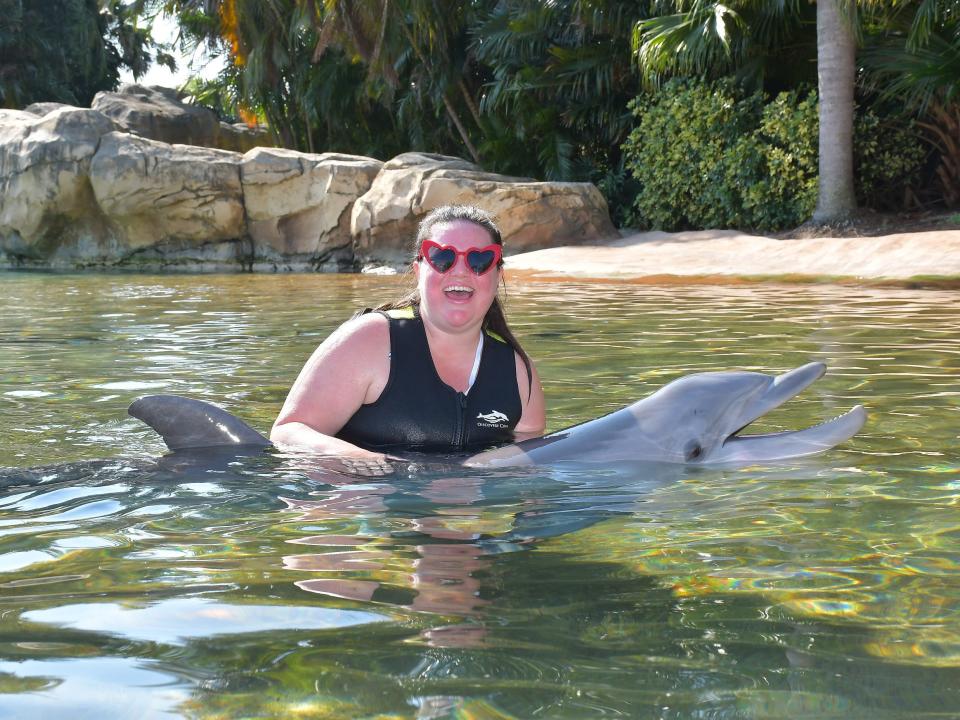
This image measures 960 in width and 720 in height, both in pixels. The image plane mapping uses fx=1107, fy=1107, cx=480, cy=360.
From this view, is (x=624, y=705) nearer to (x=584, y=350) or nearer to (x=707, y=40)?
(x=584, y=350)

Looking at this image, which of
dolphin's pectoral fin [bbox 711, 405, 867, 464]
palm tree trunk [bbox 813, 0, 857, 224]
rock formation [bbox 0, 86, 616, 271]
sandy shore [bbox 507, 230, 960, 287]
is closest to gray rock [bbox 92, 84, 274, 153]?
rock formation [bbox 0, 86, 616, 271]

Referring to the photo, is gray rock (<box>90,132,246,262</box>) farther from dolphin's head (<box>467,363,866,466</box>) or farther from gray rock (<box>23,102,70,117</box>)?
dolphin's head (<box>467,363,866,466</box>)

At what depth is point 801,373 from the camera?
11.7 ft

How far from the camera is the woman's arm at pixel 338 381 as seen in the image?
12.4 ft

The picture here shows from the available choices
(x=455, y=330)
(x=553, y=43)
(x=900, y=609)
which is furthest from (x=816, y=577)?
(x=553, y=43)

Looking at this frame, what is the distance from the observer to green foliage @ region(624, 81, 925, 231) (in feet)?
46.4

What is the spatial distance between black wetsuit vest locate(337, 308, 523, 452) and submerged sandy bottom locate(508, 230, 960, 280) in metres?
7.10

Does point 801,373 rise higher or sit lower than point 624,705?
higher

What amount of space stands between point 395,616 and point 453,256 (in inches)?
72.6

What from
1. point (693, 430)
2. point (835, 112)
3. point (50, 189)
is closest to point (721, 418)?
point (693, 430)

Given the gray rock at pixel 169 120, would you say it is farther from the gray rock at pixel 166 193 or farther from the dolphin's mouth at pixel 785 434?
the dolphin's mouth at pixel 785 434

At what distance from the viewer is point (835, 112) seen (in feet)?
42.4

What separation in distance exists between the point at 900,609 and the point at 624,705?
0.78 metres

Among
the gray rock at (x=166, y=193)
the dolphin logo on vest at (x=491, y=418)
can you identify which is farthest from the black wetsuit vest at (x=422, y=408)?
the gray rock at (x=166, y=193)
